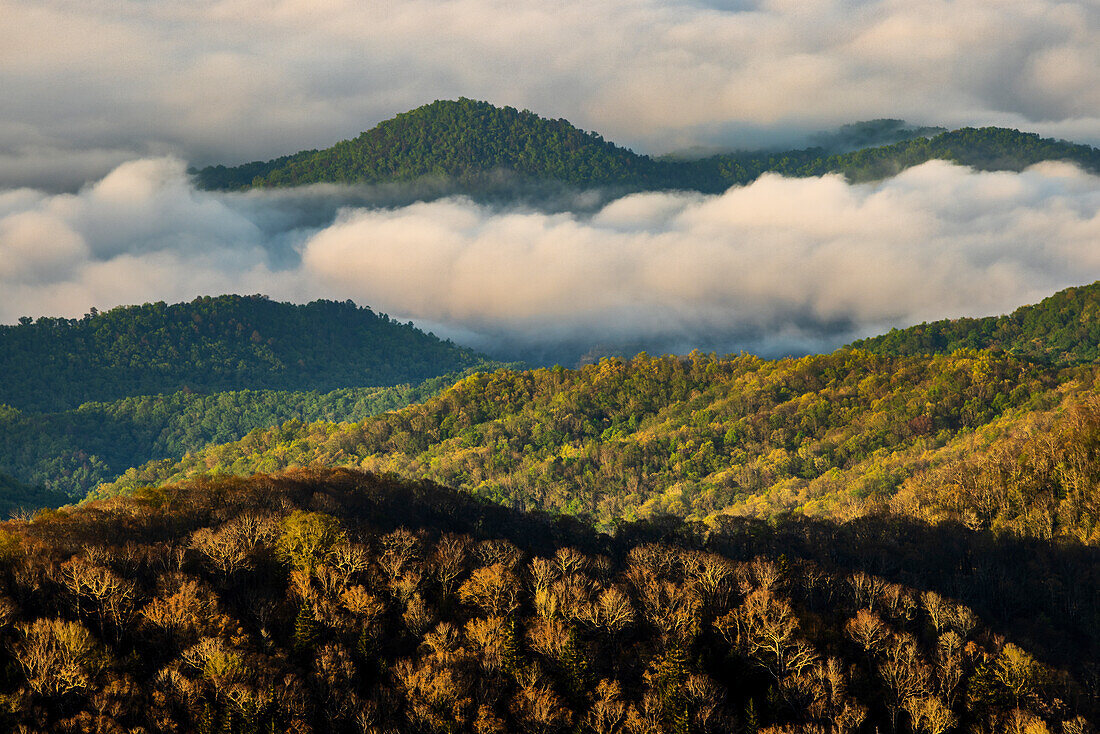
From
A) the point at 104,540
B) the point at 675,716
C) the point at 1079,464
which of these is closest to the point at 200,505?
the point at 104,540

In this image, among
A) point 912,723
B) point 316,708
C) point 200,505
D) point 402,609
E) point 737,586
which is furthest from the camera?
point 200,505

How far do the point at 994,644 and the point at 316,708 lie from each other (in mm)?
63568

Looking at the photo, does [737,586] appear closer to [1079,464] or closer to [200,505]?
[200,505]

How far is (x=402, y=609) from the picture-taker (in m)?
108

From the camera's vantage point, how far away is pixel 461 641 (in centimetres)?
10188

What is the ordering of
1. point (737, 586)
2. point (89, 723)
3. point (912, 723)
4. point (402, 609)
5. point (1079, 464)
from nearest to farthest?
point (89, 723)
point (912, 723)
point (402, 609)
point (737, 586)
point (1079, 464)

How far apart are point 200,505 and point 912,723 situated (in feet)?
275

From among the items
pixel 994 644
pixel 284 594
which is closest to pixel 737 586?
pixel 994 644

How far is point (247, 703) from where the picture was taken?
8600cm

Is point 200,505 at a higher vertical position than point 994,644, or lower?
higher

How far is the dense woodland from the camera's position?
89250mm

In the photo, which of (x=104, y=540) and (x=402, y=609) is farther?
(x=104, y=540)

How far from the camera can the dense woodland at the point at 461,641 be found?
293ft

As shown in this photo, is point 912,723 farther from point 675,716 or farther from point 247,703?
point 247,703
